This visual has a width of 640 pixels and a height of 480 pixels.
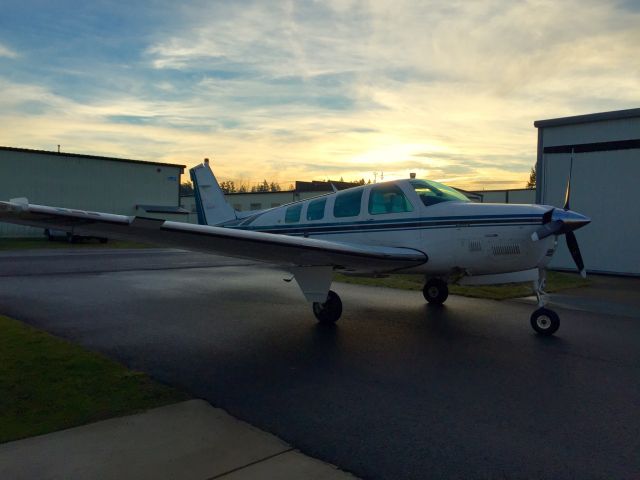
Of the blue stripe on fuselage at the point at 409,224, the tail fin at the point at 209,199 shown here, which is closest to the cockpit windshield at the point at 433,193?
the blue stripe on fuselage at the point at 409,224

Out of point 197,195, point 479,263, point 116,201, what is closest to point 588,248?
point 479,263

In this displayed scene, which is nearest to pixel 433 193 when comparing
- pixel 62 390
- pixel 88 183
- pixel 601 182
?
pixel 62 390

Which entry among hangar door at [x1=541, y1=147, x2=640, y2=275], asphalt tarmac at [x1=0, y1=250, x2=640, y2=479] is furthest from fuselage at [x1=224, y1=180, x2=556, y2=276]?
hangar door at [x1=541, y1=147, x2=640, y2=275]

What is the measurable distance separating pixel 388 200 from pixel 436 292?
3061 millimetres

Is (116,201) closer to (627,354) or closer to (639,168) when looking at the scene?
(639,168)

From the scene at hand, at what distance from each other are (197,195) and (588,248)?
561 inches

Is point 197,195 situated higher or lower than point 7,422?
higher

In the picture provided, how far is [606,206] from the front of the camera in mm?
17281

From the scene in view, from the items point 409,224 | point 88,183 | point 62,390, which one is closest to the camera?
point 62,390

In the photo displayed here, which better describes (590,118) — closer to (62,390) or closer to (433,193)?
(433,193)

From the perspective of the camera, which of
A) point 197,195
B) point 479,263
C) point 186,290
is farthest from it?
point 197,195

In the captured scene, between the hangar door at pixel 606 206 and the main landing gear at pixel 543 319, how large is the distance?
1136 centimetres

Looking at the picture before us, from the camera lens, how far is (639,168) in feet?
54.5

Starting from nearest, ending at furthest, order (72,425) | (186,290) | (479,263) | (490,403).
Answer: (72,425), (490,403), (479,263), (186,290)
